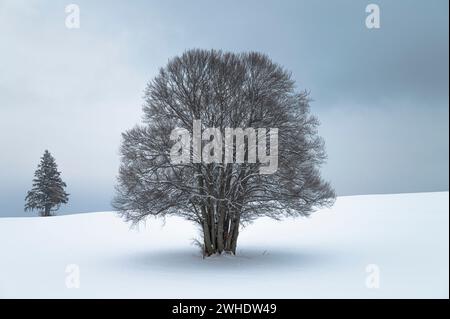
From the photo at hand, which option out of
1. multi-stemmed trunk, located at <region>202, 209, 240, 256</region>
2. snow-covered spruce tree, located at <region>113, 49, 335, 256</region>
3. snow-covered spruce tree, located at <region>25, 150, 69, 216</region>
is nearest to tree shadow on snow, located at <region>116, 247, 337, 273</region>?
multi-stemmed trunk, located at <region>202, 209, 240, 256</region>

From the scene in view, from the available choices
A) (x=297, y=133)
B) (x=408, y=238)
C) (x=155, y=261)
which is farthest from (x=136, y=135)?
(x=408, y=238)

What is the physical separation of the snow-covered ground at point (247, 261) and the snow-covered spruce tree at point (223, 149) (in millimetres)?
2598

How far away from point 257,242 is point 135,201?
1059cm

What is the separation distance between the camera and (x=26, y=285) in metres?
15.2

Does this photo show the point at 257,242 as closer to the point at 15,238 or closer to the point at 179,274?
the point at 179,274

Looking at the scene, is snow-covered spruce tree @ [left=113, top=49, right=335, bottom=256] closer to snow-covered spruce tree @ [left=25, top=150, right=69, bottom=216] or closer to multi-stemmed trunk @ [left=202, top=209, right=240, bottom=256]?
multi-stemmed trunk @ [left=202, top=209, right=240, bottom=256]

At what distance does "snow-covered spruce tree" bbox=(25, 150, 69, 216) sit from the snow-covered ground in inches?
305

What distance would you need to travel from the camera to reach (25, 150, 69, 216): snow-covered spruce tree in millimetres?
45250

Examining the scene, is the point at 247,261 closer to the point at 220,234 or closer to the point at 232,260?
the point at 232,260

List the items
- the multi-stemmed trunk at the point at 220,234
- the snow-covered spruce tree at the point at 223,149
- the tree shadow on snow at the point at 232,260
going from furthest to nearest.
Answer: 1. the multi-stemmed trunk at the point at 220,234
2. the snow-covered spruce tree at the point at 223,149
3. the tree shadow on snow at the point at 232,260

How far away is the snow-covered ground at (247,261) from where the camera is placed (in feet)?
46.6

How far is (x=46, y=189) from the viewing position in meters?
45.2

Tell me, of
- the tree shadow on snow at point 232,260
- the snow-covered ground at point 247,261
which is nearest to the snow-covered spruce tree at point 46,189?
A: the snow-covered ground at point 247,261

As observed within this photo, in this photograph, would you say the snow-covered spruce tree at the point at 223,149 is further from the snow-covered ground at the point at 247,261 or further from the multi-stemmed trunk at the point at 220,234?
the snow-covered ground at the point at 247,261
